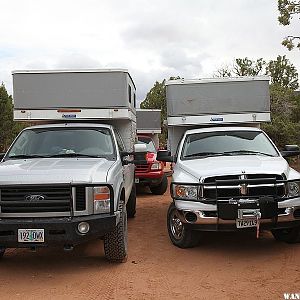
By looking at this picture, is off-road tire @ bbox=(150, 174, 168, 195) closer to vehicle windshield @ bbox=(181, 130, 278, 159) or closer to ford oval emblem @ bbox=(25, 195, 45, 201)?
vehicle windshield @ bbox=(181, 130, 278, 159)

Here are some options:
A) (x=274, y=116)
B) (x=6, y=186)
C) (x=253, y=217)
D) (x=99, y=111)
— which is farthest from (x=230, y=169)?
(x=274, y=116)

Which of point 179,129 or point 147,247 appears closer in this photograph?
point 147,247

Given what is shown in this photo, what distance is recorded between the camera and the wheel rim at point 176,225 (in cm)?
655

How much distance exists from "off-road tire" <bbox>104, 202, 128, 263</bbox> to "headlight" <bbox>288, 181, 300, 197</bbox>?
90.3 inches

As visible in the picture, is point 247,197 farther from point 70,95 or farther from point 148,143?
point 148,143

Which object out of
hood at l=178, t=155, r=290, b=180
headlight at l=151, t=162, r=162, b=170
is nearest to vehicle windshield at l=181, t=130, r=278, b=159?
hood at l=178, t=155, r=290, b=180

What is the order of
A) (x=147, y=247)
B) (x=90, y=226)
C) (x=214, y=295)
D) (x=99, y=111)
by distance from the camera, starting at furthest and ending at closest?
(x=99, y=111) < (x=147, y=247) < (x=90, y=226) < (x=214, y=295)

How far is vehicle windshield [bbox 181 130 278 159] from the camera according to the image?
7227 mm

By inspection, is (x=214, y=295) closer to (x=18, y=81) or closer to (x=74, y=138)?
(x=74, y=138)

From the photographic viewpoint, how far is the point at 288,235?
6641 millimetres

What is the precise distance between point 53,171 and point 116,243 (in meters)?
1.21

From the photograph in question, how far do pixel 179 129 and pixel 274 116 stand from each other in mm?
15359

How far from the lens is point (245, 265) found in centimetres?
572

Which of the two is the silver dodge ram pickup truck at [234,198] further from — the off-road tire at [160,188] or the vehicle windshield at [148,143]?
the vehicle windshield at [148,143]
